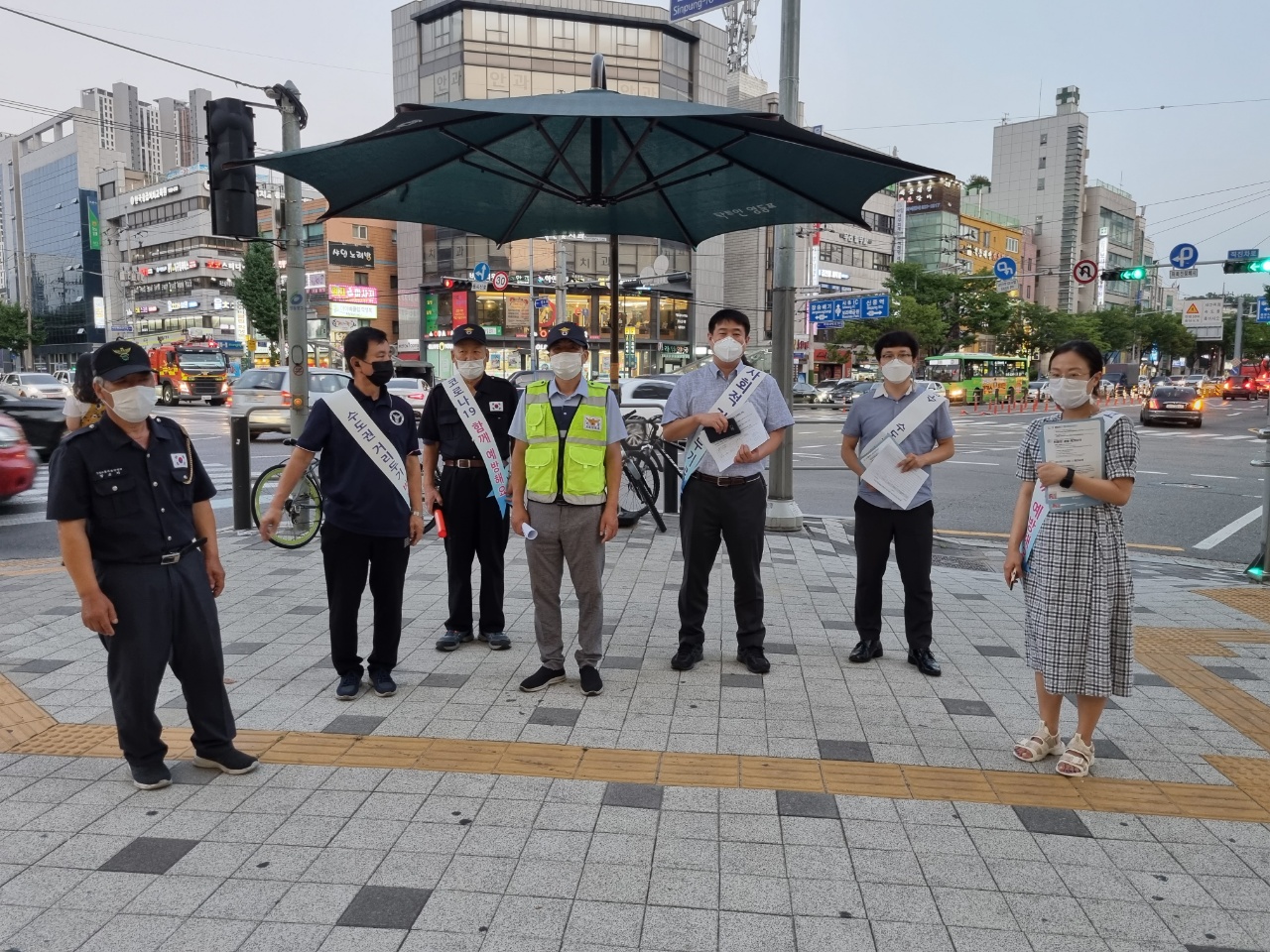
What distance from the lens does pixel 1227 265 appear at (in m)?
17.0

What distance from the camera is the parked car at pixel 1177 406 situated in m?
30.3

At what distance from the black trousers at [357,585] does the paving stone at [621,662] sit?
124 cm

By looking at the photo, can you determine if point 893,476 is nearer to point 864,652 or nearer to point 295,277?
point 864,652

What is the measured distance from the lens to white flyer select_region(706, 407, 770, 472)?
482cm

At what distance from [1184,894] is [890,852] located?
915 mm

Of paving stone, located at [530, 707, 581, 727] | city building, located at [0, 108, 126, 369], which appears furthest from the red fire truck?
city building, located at [0, 108, 126, 369]

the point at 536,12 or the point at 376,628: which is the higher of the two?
the point at 536,12

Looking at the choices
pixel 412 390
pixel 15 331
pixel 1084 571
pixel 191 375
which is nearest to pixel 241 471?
pixel 1084 571

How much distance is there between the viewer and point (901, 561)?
16.8 ft

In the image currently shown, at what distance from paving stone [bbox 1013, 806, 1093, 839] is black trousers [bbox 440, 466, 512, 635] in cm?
315

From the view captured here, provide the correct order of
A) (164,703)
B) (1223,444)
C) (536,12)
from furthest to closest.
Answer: (536,12) < (1223,444) < (164,703)

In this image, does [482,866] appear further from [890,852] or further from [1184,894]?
[1184,894]

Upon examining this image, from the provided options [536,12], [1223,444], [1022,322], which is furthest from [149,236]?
[1223,444]

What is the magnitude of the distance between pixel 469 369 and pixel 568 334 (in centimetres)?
100
